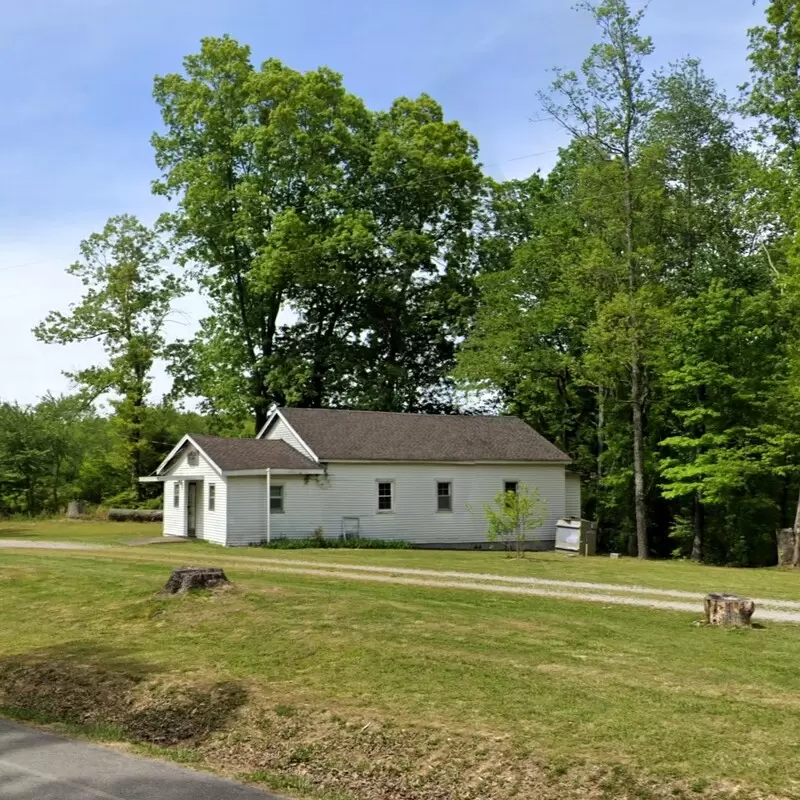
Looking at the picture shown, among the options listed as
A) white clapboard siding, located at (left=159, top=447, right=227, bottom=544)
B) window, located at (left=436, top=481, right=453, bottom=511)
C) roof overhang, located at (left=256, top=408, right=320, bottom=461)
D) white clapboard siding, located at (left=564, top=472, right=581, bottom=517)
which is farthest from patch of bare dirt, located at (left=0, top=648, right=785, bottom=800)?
white clapboard siding, located at (left=564, top=472, right=581, bottom=517)

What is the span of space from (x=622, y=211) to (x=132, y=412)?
28907mm

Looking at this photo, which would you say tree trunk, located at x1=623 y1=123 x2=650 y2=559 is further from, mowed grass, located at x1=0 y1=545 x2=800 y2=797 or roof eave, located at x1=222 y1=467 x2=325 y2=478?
mowed grass, located at x1=0 y1=545 x2=800 y2=797

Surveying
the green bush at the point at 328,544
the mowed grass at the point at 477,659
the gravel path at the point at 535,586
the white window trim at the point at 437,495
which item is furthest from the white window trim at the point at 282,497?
the mowed grass at the point at 477,659

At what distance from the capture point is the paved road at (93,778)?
6668 mm

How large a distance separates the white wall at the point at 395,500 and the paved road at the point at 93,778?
23091 mm

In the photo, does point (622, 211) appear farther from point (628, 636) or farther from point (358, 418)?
point (628, 636)

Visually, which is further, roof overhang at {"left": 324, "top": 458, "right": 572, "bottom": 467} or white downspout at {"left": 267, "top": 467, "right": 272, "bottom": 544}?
roof overhang at {"left": 324, "top": 458, "right": 572, "bottom": 467}

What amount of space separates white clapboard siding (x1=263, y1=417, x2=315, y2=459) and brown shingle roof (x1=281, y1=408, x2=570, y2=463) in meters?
0.26

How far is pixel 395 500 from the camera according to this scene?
34188mm

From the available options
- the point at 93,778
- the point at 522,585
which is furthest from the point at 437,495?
the point at 93,778

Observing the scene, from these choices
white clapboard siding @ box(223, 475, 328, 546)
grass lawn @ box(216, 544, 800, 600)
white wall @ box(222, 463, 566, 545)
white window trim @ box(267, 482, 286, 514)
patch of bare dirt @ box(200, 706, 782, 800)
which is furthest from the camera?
white window trim @ box(267, 482, 286, 514)

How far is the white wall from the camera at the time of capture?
31.4m

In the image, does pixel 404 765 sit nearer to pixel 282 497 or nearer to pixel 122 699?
pixel 122 699

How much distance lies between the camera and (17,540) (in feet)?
101
